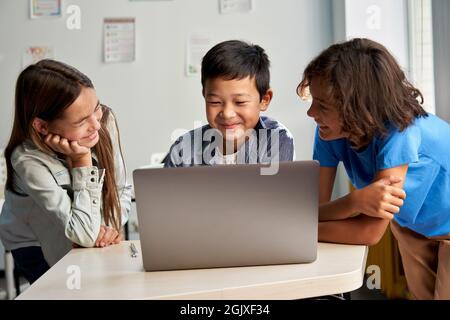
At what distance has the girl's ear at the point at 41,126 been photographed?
157cm

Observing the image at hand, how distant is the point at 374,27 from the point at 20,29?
216cm

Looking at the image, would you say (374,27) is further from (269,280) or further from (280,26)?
(269,280)

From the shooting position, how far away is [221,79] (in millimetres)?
1736

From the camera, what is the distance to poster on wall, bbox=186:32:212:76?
12.9ft

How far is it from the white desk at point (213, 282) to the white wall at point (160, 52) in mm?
2799

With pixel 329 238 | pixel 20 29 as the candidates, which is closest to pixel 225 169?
pixel 329 238

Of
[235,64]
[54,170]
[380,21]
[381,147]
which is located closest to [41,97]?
[54,170]

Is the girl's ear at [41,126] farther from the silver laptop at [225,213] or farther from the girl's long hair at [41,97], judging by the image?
the silver laptop at [225,213]

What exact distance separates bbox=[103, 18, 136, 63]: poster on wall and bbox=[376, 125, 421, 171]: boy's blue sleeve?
284 centimetres

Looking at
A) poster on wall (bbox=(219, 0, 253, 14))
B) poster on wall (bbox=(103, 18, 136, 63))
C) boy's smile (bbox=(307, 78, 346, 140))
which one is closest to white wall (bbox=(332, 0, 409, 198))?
poster on wall (bbox=(219, 0, 253, 14))

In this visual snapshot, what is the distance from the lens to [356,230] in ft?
4.21

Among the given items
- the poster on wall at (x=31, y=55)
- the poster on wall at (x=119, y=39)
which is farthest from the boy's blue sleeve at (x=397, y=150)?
the poster on wall at (x=31, y=55)

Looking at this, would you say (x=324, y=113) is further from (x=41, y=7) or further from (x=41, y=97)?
(x=41, y=7)
